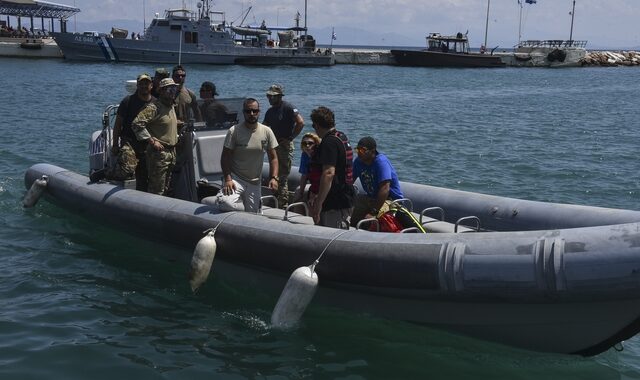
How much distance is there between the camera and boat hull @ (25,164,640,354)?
584 centimetres

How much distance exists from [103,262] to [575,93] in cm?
3873

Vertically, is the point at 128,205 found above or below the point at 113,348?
above

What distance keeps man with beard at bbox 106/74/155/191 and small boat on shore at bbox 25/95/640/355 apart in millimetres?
531

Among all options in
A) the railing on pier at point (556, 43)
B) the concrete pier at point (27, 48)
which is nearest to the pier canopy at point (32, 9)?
the concrete pier at point (27, 48)

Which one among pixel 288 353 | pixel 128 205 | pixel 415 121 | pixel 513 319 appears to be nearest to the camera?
pixel 513 319

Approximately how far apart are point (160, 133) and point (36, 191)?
2.88 meters

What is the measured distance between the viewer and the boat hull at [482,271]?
5.84 m

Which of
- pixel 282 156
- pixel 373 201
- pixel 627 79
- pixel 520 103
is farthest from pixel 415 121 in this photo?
pixel 627 79

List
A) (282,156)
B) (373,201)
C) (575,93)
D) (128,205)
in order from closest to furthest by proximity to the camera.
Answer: (373,201) < (128,205) < (282,156) < (575,93)

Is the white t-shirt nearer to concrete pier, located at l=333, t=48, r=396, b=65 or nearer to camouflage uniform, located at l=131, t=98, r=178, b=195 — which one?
camouflage uniform, located at l=131, t=98, r=178, b=195

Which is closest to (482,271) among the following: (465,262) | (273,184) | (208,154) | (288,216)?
(465,262)

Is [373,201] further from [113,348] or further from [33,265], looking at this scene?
[33,265]

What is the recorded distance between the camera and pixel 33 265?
30.0 feet

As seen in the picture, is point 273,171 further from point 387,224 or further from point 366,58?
point 366,58
